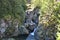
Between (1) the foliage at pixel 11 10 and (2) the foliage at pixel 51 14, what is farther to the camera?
(1) the foliage at pixel 11 10

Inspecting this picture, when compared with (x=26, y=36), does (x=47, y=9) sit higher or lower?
higher

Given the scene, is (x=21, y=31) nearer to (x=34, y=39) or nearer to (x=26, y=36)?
(x=26, y=36)

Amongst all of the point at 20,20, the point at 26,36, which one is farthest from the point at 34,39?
the point at 20,20

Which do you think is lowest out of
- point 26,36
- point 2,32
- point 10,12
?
point 26,36

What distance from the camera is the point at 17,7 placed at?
2611 cm

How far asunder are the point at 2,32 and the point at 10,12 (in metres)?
3.21

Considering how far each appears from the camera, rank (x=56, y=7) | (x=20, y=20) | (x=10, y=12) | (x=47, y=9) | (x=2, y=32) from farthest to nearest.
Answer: (x=20, y=20), (x=10, y=12), (x=2, y=32), (x=47, y=9), (x=56, y=7)

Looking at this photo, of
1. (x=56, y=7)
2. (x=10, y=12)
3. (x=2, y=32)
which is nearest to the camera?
(x=56, y=7)

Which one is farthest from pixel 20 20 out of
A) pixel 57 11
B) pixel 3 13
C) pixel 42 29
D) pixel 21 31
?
pixel 57 11

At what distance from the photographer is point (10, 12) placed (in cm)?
2461

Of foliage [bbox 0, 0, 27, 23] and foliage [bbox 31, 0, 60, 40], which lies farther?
foliage [bbox 0, 0, 27, 23]

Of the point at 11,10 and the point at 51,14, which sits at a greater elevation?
the point at 51,14

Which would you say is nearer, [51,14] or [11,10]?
[51,14]

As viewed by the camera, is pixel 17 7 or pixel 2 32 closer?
pixel 2 32
